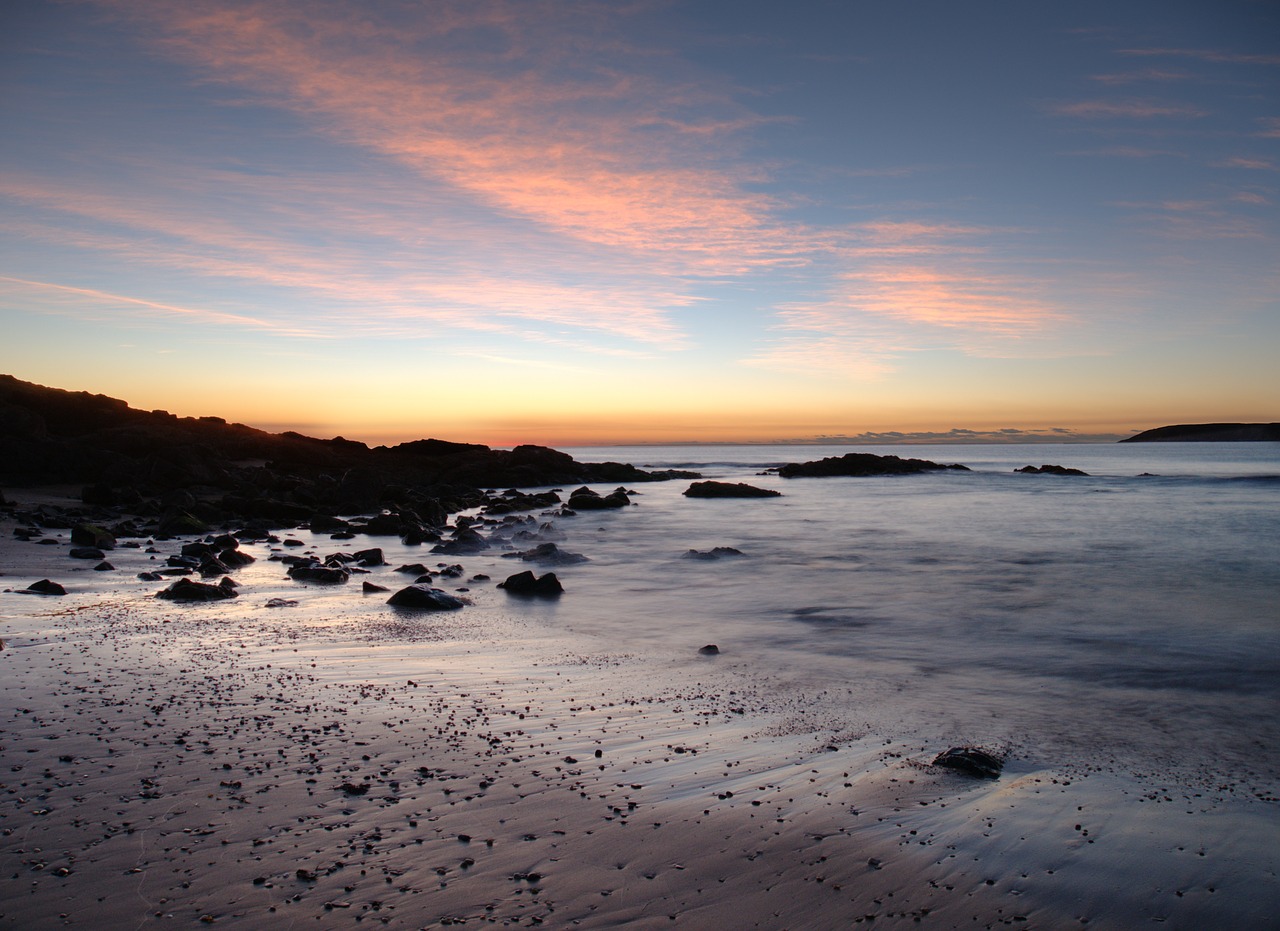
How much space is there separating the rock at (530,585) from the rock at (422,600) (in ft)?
5.22

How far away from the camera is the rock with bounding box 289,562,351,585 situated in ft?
45.2

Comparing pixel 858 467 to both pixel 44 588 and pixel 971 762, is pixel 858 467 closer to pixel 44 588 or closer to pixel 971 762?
pixel 44 588

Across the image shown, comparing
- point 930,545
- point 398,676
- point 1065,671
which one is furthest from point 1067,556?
point 398,676

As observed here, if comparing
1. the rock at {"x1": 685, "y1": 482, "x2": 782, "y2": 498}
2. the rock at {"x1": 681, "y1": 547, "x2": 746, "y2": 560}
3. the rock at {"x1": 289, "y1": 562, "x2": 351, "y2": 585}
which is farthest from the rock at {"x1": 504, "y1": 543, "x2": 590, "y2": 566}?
the rock at {"x1": 685, "y1": 482, "x2": 782, "y2": 498}

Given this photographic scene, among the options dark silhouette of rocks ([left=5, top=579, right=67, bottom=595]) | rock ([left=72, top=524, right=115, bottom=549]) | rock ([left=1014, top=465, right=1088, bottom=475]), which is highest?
rock ([left=1014, top=465, right=1088, bottom=475])

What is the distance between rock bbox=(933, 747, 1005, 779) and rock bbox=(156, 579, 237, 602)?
10.7 meters

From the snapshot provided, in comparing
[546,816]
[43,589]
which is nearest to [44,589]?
[43,589]

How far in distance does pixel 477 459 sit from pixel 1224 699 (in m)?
52.2

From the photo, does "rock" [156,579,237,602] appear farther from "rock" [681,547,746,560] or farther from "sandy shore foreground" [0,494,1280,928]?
"rock" [681,547,746,560]

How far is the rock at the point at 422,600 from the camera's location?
11469 millimetres

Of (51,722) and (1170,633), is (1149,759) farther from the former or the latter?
→ (51,722)

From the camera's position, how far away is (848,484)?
57.6 metres

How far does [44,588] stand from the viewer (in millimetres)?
11430

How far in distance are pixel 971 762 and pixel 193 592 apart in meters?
11.1
